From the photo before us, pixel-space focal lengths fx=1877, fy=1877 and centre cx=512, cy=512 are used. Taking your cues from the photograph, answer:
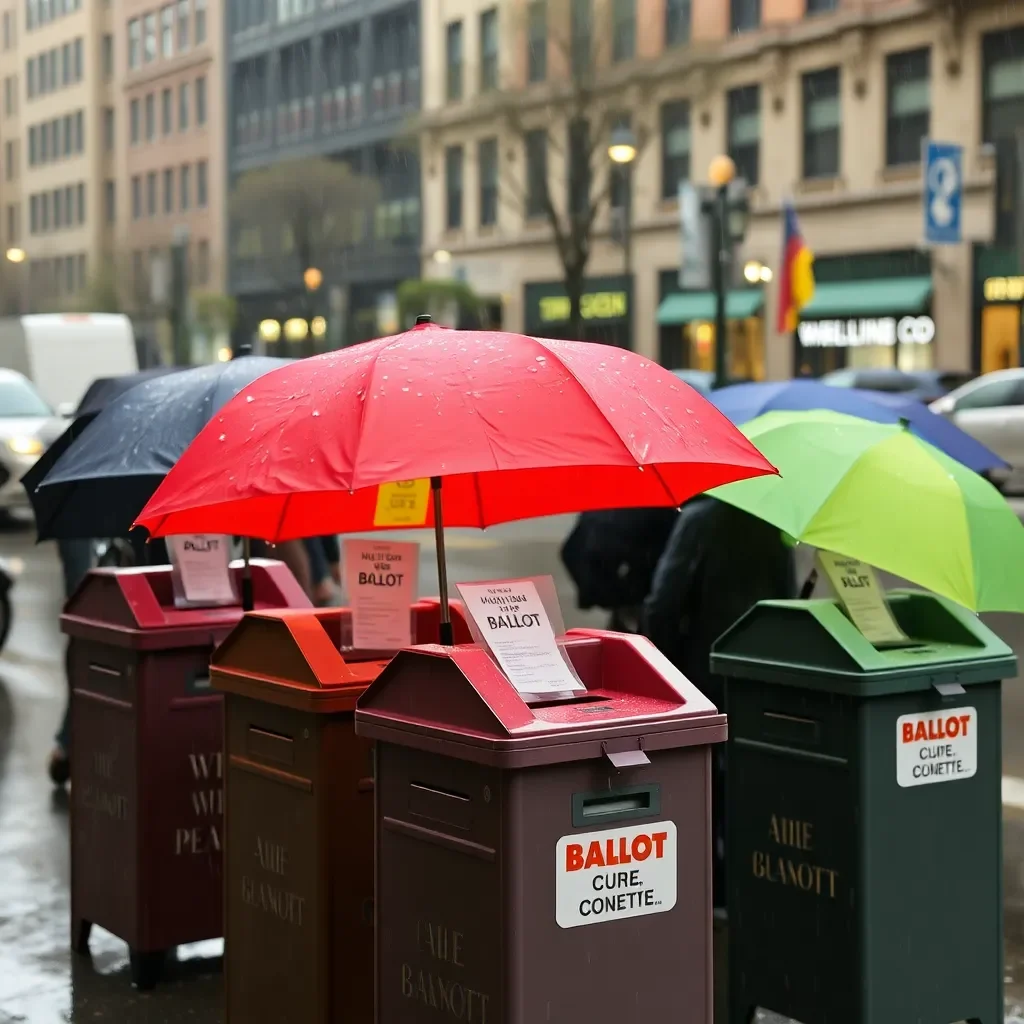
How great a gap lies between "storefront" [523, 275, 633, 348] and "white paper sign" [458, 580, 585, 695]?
40696mm

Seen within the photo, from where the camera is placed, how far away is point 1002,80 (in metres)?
36.4

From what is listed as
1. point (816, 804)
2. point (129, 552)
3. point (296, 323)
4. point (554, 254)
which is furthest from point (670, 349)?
point (816, 804)

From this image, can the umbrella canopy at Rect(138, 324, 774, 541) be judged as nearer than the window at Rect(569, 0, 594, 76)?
Yes

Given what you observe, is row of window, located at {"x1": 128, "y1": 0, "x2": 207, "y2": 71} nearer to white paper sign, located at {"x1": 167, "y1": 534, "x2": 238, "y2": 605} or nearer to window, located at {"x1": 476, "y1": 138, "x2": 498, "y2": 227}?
window, located at {"x1": 476, "y1": 138, "x2": 498, "y2": 227}

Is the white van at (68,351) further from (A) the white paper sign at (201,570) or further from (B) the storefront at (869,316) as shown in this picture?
(A) the white paper sign at (201,570)

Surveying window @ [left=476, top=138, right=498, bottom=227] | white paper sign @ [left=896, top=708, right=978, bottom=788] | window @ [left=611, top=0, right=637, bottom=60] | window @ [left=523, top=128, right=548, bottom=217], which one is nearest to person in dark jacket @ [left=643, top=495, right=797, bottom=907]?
white paper sign @ [left=896, top=708, right=978, bottom=788]

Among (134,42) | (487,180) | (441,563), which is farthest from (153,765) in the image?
(134,42)

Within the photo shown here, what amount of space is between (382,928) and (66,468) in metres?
2.36

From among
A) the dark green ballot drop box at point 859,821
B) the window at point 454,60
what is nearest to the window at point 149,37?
the window at point 454,60

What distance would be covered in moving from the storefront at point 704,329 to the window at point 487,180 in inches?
274

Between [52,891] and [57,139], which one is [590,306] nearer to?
[57,139]

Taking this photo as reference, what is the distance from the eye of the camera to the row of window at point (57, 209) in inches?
3105

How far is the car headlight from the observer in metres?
22.0

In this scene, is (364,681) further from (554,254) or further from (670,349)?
(554,254)
